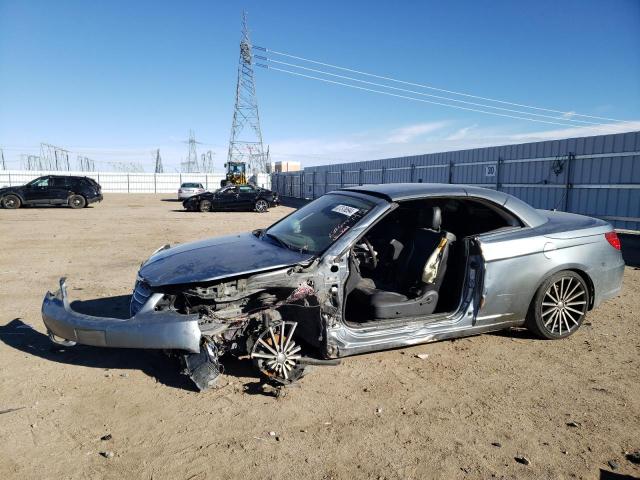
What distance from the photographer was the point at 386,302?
3717 mm

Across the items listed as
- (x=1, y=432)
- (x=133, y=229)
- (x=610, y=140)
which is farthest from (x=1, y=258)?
(x=610, y=140)

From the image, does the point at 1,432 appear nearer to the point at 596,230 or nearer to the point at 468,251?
the point at 468,251

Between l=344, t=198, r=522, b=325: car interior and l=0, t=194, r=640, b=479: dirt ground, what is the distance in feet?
1.50

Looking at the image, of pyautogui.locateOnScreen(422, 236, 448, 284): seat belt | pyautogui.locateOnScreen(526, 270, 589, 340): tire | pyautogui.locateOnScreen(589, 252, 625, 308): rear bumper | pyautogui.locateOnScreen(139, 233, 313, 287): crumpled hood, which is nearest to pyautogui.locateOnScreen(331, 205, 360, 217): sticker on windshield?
pyautogui.locateOnScreen(139, 233, 313, 287): crumpled hood

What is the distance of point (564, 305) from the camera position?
4152mm

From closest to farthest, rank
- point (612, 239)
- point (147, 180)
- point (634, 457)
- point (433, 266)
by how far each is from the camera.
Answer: point (634, 457)
point (433, 266)
point (612, 239)
point (147, 180)

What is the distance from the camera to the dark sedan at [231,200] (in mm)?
20812

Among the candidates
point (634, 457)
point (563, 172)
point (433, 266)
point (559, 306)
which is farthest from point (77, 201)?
point (634, 457)

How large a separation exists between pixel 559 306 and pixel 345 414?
2.48m

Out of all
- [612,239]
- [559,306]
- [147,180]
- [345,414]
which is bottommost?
[345,414]

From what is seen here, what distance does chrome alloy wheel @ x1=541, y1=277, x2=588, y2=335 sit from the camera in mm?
4098

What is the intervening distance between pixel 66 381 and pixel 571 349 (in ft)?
14.2

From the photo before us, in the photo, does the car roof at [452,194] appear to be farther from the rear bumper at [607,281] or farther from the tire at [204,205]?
the tire at [204,205]

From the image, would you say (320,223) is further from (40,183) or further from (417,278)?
(40,183)
